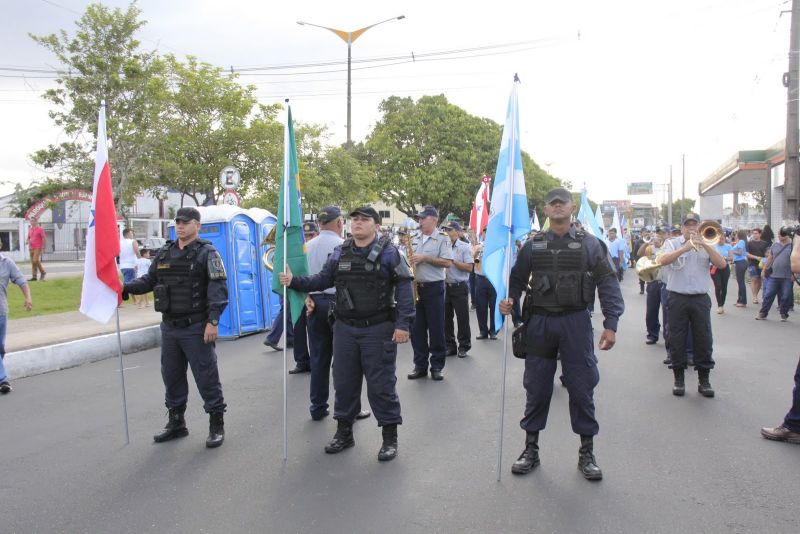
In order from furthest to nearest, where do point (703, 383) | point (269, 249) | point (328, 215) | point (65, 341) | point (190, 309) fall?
point (269, 249) < point (65, 341) < point (703, 383) < point (328, 215) < point (190, 309)

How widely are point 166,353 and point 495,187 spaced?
302cm

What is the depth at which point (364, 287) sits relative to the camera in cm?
501

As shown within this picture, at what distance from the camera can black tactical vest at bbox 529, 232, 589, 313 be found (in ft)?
14.8

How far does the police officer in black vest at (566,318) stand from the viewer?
4.54m

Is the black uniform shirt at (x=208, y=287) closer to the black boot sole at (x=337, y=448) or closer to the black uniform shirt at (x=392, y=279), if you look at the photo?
the black uniform shirt at (x=392, y=279)

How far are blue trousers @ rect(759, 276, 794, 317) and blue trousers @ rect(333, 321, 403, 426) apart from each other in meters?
10.5

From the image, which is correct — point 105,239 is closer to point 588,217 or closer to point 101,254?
point 101,254

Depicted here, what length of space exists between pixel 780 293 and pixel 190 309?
11.8 meters

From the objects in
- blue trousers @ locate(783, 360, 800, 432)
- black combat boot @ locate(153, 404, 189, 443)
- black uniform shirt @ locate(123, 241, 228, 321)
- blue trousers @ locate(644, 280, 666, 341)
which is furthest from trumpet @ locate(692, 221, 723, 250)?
black combat boot @ locate(153, 404, 189, 443)

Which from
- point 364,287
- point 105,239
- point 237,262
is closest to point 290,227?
point 364,287

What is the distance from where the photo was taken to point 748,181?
116ft

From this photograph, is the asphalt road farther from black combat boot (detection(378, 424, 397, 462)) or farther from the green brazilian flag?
the green brazilian flag

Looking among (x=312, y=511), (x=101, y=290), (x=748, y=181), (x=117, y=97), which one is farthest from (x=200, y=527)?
(x=748, y=181)

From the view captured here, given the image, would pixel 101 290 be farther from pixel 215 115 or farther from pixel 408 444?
pixel 215 115
